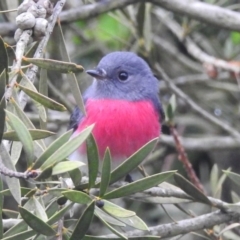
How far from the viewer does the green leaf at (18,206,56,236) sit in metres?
1.13

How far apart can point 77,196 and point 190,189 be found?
0.63 m

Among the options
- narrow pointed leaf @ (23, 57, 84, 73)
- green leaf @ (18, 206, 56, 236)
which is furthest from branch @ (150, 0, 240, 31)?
green leaf @ (18, 206, 56, 236)

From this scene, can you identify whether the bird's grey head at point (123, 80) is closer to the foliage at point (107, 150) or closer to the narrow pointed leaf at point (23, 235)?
the foliage at point (107, 150)

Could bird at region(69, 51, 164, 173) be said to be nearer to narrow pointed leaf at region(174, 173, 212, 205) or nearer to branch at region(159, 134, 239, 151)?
branch at region(159, 134, 239, 151)

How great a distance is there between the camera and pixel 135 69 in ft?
10.2

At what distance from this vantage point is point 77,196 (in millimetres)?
1222

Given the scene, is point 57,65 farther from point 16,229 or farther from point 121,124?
point 121,124

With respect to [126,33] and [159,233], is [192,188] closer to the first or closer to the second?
[159,233]

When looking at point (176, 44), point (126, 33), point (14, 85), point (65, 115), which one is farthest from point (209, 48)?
point (14, 85)

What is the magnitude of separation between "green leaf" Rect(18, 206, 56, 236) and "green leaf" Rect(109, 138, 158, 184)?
219 mm

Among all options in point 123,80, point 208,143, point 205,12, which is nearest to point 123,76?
point 123,80

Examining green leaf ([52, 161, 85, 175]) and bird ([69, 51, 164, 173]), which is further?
bird ([69, 51, 164, 173])

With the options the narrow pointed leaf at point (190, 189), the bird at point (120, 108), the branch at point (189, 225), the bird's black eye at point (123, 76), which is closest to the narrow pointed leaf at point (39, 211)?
the narrow pointed leaf at point (190, 189)

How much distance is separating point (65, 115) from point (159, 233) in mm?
1834
